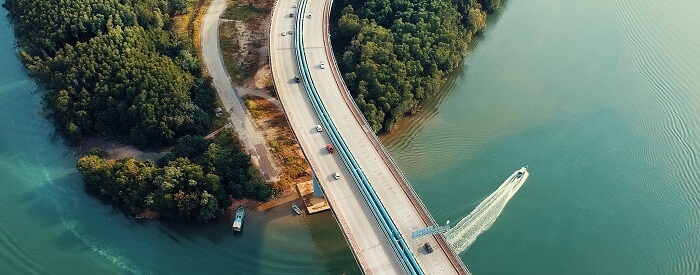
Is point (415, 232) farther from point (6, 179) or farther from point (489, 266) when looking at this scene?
point (6, 179)

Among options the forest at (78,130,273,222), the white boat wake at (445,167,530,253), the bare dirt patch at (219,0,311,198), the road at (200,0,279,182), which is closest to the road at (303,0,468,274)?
the bare dirt patch at (219,0,311,198)

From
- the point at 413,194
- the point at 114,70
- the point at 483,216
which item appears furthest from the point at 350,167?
the point at 114,70

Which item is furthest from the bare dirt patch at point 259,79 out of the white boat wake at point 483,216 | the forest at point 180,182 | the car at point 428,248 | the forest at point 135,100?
the car at point 428,248

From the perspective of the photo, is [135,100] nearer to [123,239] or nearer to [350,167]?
[123,239]

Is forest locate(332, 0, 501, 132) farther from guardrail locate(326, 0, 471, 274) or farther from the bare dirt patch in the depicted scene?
the bare dirt patch

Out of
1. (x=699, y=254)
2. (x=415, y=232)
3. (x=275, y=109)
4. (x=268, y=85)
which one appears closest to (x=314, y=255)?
(x=415, y=232)

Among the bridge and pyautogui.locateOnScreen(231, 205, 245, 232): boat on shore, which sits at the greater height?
the bridge
